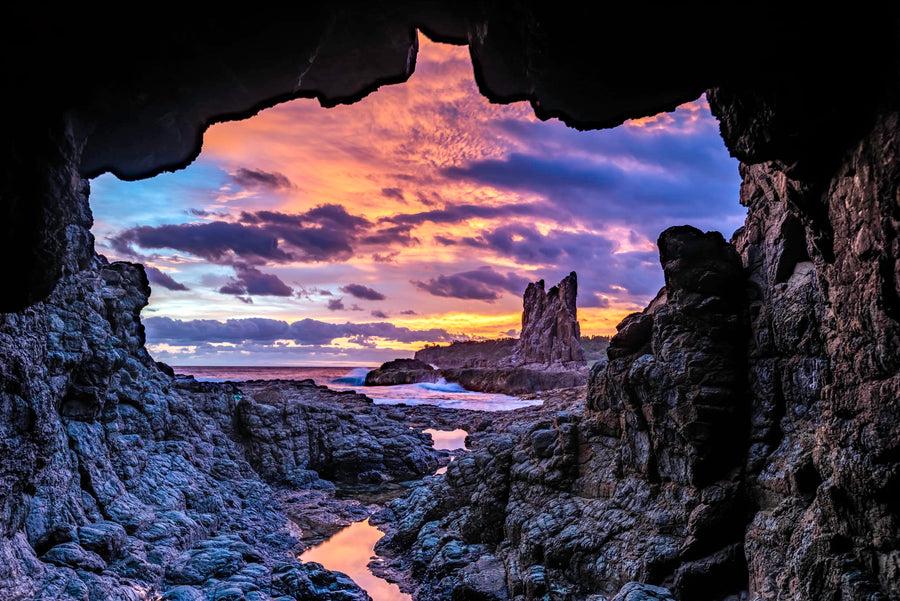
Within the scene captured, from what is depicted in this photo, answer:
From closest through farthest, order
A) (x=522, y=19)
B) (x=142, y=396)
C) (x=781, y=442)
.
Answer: (x=522, y=19) → (x=781, y=442) → (x=142, y=396)

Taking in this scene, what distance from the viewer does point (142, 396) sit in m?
22.0

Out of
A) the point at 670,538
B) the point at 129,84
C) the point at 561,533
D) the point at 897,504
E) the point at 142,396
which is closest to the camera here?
the point at 897,504

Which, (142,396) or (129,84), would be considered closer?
(129,84)

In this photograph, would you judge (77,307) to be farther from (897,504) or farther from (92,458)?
(897,504)

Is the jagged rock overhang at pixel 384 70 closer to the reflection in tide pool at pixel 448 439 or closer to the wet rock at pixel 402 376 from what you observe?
the reflection in tide pool at pixel 448 439

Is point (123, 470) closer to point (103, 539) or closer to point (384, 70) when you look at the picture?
point (103, 539)

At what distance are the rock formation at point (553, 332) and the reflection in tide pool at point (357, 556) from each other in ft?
274

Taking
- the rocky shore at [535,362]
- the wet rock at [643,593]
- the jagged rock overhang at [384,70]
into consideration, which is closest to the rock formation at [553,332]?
the rocky shore at [535,362]

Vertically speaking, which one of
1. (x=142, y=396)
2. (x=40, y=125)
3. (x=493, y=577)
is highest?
(x=40, y=125)

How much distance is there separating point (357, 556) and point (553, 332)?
96.7m

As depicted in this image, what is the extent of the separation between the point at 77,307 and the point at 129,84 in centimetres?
1218

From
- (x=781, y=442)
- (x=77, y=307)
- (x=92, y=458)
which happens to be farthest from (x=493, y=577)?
(x=77, y=307)

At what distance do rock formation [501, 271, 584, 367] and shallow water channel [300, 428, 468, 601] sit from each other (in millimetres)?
83466

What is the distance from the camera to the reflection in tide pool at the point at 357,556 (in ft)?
54.4
